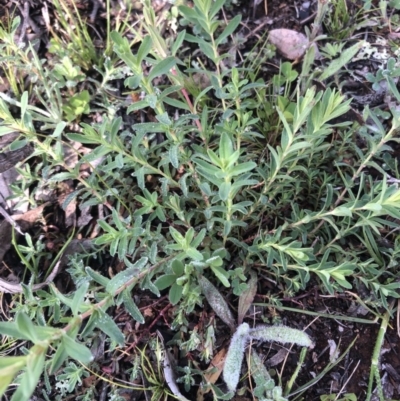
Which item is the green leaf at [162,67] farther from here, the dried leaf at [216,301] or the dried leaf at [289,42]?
the dried leaf at [289,42]

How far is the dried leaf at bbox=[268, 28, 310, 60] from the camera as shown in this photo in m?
2.88

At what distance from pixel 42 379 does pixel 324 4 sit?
227 cm

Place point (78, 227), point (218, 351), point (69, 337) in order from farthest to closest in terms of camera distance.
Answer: point (78, 227)
point (218, 351)
point (69, 337)

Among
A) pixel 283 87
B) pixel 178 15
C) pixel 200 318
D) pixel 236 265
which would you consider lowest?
pixel 200 318

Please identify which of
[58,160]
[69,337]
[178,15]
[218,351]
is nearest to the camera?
[69,337]

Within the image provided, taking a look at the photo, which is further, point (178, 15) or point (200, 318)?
point (178, 15)

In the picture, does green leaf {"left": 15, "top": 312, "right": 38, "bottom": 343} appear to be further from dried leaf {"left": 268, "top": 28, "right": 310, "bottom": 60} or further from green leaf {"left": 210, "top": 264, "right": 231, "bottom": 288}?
dried leaf {"left": 268, "top": 28, "right": 310, "bottom": 60}

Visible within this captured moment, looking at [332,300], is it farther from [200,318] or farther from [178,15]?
[178,15]

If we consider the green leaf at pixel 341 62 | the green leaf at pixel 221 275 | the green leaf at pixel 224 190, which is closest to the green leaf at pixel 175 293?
the green leaf at pixel 221 275

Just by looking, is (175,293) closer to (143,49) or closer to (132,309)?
(132,309)

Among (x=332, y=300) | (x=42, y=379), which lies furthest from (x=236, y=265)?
(x=42, y=379)

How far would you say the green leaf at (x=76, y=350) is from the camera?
1175 millimetres

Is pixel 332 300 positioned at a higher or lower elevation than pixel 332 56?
lower

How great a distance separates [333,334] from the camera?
2299mm
